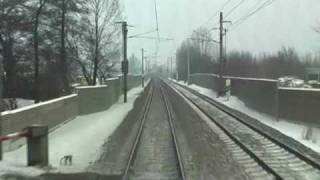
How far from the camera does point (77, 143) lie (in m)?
19.5

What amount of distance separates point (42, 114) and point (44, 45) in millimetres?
26608

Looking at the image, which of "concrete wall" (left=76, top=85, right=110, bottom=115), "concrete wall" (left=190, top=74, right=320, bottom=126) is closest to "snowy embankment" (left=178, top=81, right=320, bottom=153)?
"concrete wall" (left=190, top=74, right=320, bottom=126)

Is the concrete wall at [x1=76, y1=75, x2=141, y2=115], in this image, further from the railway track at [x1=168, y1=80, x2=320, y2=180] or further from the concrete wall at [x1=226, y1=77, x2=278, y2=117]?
the concrete wall at [x1=226, y1=77, x2=278, y2=117]

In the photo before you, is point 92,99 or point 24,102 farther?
point 24,102

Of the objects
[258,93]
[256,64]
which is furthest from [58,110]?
[256,64]

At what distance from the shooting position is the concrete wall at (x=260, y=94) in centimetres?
3085

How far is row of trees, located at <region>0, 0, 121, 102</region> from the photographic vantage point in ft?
141

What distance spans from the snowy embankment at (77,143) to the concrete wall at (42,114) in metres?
0.42

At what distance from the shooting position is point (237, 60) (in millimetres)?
97250

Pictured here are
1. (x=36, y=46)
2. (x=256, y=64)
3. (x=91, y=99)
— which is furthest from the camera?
(x=256, y=64)

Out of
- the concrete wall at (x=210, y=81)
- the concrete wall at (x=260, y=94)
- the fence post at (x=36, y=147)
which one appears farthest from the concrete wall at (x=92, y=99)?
the concrete wall at (x=210, y=81)

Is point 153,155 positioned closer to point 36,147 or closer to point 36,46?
point 36,147

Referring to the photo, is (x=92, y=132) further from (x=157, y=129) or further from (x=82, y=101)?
(x=82, y=101)

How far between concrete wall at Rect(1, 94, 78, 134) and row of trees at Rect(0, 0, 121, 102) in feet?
48.0
